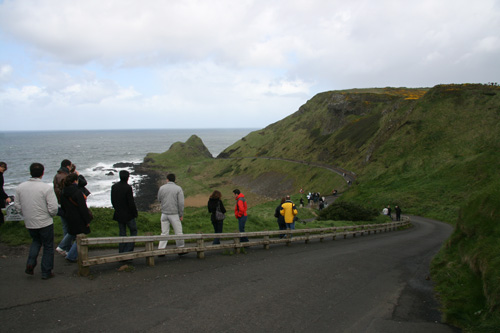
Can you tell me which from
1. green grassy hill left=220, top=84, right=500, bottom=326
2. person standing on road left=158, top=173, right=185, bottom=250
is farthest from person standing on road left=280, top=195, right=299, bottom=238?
person standing on road left=158, top=173, right=185, bottom=250

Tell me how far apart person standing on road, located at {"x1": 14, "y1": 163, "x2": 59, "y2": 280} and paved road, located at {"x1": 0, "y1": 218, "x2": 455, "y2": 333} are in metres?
0.43

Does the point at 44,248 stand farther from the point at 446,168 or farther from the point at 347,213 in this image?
the point at 446,168

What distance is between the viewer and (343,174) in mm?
61281

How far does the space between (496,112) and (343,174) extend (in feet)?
82.7

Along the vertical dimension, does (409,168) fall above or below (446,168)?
below

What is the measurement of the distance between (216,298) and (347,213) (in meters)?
24.1

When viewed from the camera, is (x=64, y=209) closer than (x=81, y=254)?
No

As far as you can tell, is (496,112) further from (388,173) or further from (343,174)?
(343,174)

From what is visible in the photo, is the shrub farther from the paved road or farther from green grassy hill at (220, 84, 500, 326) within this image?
the paved road

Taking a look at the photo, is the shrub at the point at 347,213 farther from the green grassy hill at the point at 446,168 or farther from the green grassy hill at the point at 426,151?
the green grassy hill at the point at 446,168

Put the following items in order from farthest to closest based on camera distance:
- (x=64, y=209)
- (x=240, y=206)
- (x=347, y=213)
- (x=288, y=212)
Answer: (x=347, y=213) < (x=288, y=212) < (x=240, y=206) < (x=64, y=209)

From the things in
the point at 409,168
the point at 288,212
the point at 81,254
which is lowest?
the point at 288,212

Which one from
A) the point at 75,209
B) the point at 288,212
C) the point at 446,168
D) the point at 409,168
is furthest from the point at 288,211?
the point at 409,168

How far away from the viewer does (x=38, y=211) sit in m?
6.88
